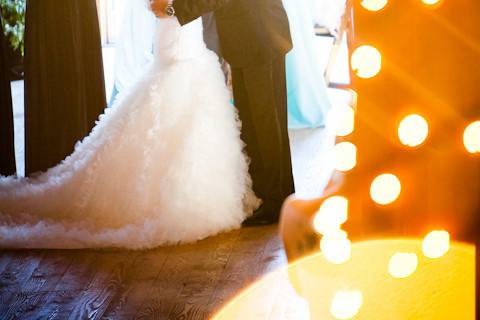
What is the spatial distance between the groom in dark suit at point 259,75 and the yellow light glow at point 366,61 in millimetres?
2245

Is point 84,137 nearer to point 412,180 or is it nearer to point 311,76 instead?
point 311,76

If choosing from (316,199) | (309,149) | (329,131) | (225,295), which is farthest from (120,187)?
(316,199)

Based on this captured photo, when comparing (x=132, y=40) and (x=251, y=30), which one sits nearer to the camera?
(x=251, y=30)

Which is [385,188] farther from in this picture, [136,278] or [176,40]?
[176,40]

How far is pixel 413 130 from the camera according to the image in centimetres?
92

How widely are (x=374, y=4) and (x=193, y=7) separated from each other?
2.28m

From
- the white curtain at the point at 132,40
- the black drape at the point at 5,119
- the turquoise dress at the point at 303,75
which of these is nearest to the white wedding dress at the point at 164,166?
the black drape at the point at 5,119

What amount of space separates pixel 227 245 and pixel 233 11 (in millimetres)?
989

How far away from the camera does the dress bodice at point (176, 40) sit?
321 centimetres

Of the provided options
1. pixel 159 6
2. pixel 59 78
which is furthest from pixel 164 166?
pixel 59 78

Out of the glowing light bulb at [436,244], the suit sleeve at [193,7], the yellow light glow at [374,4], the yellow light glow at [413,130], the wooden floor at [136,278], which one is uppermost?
the yellow light glow at [374,4]

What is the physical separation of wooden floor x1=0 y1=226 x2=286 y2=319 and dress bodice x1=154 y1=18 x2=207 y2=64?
81 centimetres

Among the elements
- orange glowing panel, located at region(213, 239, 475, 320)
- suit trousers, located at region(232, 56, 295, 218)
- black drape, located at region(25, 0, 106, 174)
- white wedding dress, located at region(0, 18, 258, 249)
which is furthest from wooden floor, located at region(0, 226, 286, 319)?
orange glowing panel, located at region(213, 239, 475, 320)

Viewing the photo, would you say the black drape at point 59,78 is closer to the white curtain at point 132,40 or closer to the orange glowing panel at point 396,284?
the white curtain at point 132,40
